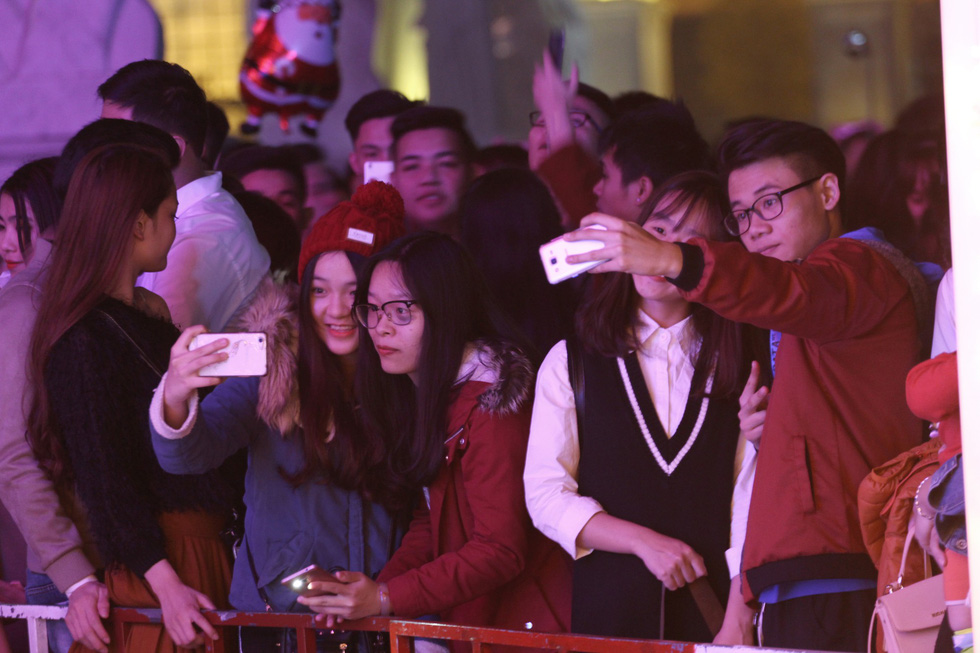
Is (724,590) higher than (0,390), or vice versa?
(0,390)

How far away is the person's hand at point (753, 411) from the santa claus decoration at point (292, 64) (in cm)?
401

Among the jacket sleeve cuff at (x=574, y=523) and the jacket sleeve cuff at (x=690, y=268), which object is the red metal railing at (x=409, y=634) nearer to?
the jacket sleeve cuff at (x=574, y=523)

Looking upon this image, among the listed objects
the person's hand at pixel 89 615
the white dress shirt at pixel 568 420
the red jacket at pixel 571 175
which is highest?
the red jacket at pixel 571 175

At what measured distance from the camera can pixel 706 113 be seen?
5730 mm

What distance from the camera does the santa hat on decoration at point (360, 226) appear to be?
311 centimetres

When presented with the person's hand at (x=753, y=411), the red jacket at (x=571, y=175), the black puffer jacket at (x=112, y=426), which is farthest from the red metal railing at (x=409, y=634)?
the red jacket at (x=571, y=175)

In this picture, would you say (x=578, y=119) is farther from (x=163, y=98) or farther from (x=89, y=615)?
(x=89, y=615)

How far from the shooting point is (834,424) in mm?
2414

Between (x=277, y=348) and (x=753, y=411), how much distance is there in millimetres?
1283

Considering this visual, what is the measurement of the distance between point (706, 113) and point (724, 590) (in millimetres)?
3626

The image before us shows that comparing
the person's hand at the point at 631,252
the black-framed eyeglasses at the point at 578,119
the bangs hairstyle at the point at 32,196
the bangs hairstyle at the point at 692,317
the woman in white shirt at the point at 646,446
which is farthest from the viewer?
the black-framed eyeglasses at the point at 578,119

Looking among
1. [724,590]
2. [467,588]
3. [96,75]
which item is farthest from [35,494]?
[96,75]

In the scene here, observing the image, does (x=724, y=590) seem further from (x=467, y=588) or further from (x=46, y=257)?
(x=46, y=257)

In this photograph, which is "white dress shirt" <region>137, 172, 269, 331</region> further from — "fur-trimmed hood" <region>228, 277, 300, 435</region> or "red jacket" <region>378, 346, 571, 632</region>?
"red jacket" <region>378, 346, 571, 632</region>
